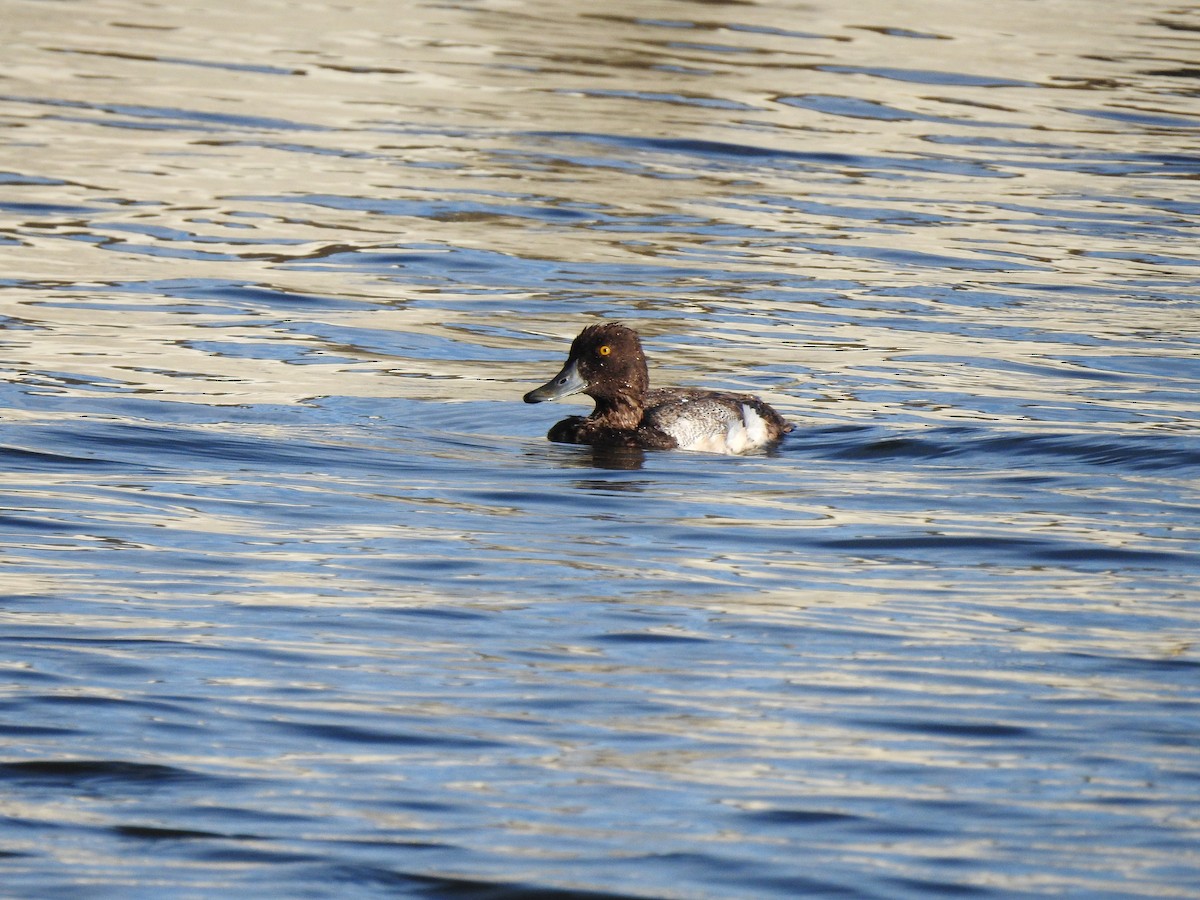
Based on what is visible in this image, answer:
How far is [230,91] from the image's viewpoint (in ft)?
79.9

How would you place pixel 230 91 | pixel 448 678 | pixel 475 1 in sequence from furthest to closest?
1. pixel 475 1
2. pixel 230 91
3. pixel 448 678

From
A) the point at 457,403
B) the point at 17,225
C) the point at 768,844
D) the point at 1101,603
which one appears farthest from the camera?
the point at 17,225

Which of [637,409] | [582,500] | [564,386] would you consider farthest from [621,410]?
[582,500]

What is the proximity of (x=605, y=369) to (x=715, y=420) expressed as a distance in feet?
2.68

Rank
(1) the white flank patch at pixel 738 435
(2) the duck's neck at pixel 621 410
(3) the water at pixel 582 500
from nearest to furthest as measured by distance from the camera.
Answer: (3) the water at pixel 582 500, (1) the white flank patch at pixel 738 435, (2) the duck's neck at pixel 621 410

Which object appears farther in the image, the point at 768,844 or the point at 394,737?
the point at 394,737

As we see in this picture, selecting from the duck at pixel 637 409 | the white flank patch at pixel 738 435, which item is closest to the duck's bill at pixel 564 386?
the duck at pixel 637 409

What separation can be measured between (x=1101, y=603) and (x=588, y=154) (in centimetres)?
1409

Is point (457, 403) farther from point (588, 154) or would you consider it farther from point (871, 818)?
point (588, 154)

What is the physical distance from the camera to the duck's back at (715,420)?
39.4 ft

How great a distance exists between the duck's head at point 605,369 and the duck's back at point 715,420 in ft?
0.59

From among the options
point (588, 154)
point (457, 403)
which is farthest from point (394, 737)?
point (588, 154)

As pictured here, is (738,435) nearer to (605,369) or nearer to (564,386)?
(605,369)

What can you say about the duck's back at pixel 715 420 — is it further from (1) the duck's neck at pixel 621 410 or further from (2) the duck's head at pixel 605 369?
(2) the duck's head at pixel 605 369
